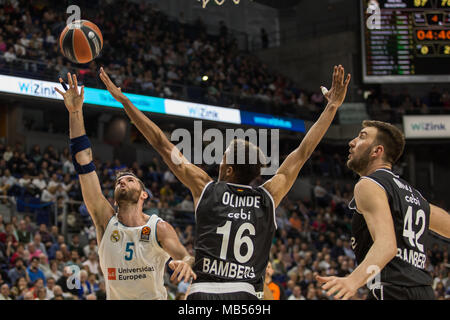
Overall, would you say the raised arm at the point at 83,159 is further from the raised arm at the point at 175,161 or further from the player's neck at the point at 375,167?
the player's neck at the point at 375,167

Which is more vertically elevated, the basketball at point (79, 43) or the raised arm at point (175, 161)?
the basketball at point (79, 43)

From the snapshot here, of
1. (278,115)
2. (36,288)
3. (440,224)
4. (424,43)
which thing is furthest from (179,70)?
(440,224)

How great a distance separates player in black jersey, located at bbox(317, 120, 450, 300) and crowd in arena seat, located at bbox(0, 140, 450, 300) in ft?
15.8

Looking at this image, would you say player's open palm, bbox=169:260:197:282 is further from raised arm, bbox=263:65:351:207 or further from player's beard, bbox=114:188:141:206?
player's beard, bbox=114:188:141:206

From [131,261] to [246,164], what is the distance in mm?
1415

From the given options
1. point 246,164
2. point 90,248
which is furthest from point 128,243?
point 90,248

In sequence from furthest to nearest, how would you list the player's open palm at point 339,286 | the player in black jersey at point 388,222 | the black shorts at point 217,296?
the black shorts at point 217,296
the player in black jersey at point 388,222
the player's open palm at point 339,286

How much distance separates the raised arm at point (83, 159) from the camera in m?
4.34

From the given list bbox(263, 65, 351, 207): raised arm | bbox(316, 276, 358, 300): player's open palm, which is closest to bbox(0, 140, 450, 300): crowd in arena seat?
bbox(263, 65, 351, 207): raised arm

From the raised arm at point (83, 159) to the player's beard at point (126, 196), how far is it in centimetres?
10

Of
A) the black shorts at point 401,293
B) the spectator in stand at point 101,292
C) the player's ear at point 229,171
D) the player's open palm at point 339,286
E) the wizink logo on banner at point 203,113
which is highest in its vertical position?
the wizink logo on banner at point 203,113

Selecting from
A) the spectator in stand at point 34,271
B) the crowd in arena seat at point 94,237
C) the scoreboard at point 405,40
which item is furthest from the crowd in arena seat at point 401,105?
the spectator in stand at point 34,271

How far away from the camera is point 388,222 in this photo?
3.45 meters
